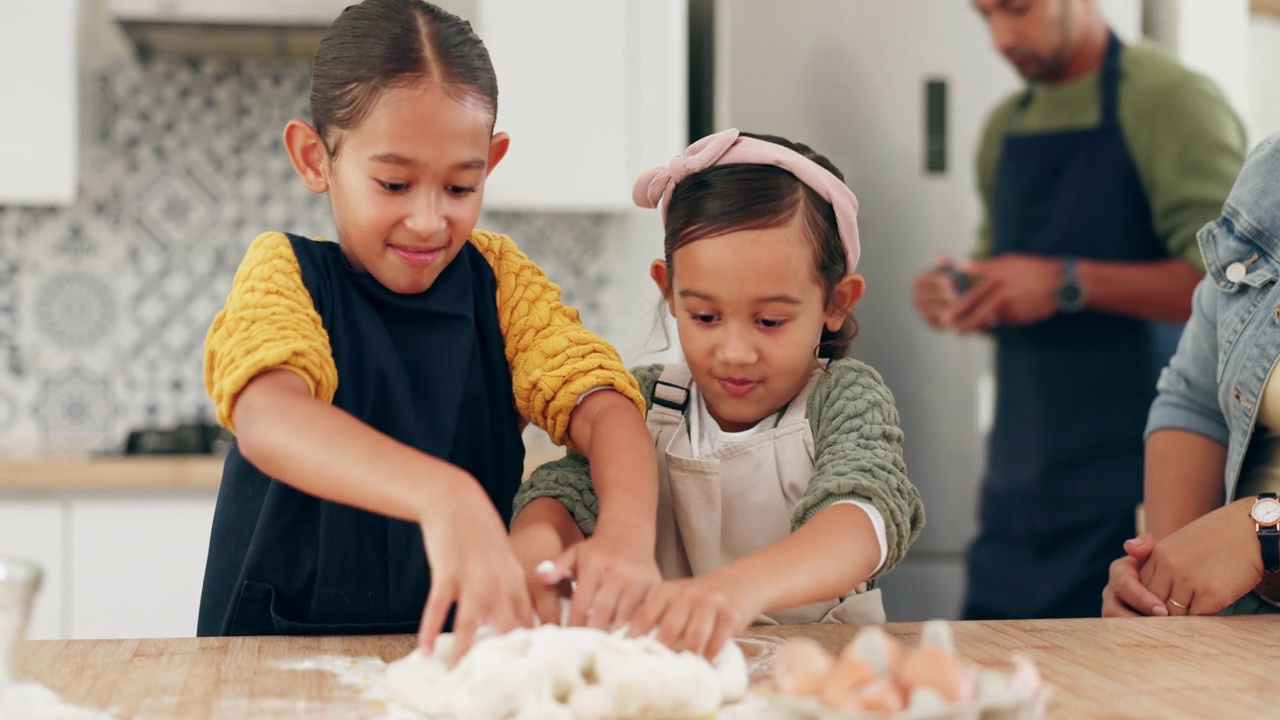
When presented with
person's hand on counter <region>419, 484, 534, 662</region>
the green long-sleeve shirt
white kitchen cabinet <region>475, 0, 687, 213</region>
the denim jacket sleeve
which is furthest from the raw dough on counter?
white kitchen cabinet <region>475, 0, 687, 213</region>

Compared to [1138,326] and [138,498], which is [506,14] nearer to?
[138,498]

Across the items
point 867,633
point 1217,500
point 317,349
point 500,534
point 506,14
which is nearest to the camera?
point 867,633

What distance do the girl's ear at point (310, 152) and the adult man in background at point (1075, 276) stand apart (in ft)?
4.67

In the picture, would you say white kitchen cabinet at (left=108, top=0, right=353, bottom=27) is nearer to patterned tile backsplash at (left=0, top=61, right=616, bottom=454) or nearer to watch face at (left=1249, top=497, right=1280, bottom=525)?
patterned tile backsplash at (left=0, top=61, right=616, bottom=454)

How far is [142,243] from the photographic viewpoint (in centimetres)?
264

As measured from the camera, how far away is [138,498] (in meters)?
2.16

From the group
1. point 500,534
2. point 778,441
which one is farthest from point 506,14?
point 500,534

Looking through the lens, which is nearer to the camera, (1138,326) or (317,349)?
(317,349)

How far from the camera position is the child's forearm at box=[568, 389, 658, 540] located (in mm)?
899

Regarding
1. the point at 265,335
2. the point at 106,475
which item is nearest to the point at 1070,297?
the point at 265,335

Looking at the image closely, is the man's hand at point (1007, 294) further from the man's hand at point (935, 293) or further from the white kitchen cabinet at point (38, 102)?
the white kitchen cabinet at point (38, 102)

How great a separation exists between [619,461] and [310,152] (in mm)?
383

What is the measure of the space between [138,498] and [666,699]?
1.74 metres

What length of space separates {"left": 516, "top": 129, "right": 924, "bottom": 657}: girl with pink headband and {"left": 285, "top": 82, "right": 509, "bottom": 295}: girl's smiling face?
0.22 metres
